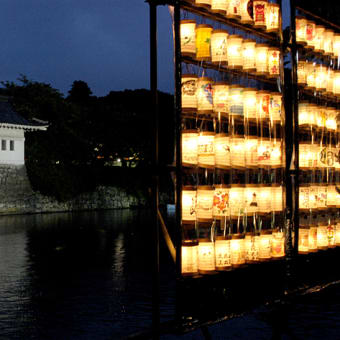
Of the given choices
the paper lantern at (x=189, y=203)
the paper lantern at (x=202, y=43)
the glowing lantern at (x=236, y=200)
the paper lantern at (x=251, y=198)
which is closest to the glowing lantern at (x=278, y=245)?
the paper lantern at (x=251, y=198)

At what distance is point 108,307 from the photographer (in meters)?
8.12

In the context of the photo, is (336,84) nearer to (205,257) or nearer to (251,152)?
(251,152)

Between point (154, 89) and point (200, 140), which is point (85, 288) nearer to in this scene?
point (200, 140)

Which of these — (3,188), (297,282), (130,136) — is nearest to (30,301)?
(297,282)

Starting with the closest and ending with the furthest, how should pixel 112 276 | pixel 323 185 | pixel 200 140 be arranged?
1. pixel 200 140
2. pixel 323 185
3. pixel 112 276

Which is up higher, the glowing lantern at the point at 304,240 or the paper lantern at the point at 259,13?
the paper lantern at the point at 259,13

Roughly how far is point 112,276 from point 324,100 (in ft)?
18.5

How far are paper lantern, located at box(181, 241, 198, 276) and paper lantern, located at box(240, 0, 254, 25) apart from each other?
9.16 ft

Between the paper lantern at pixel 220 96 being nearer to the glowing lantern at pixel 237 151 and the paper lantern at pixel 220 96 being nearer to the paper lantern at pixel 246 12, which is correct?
the glowing lantern at pixel 237 151

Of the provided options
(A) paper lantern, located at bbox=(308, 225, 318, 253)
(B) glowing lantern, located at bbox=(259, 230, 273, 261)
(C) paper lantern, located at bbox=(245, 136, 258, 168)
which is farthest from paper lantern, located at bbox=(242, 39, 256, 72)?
(A) paper lantern, located at bbox=(308, 225, 318, 253)

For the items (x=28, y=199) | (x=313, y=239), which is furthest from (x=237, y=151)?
(x=28, y=199)

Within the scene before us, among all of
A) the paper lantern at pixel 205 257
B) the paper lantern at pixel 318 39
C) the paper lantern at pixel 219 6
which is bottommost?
the paper lantern at pixel 205 257

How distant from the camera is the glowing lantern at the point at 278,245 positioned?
6.48 m

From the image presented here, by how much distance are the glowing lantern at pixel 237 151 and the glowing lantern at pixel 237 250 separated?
84 cm
